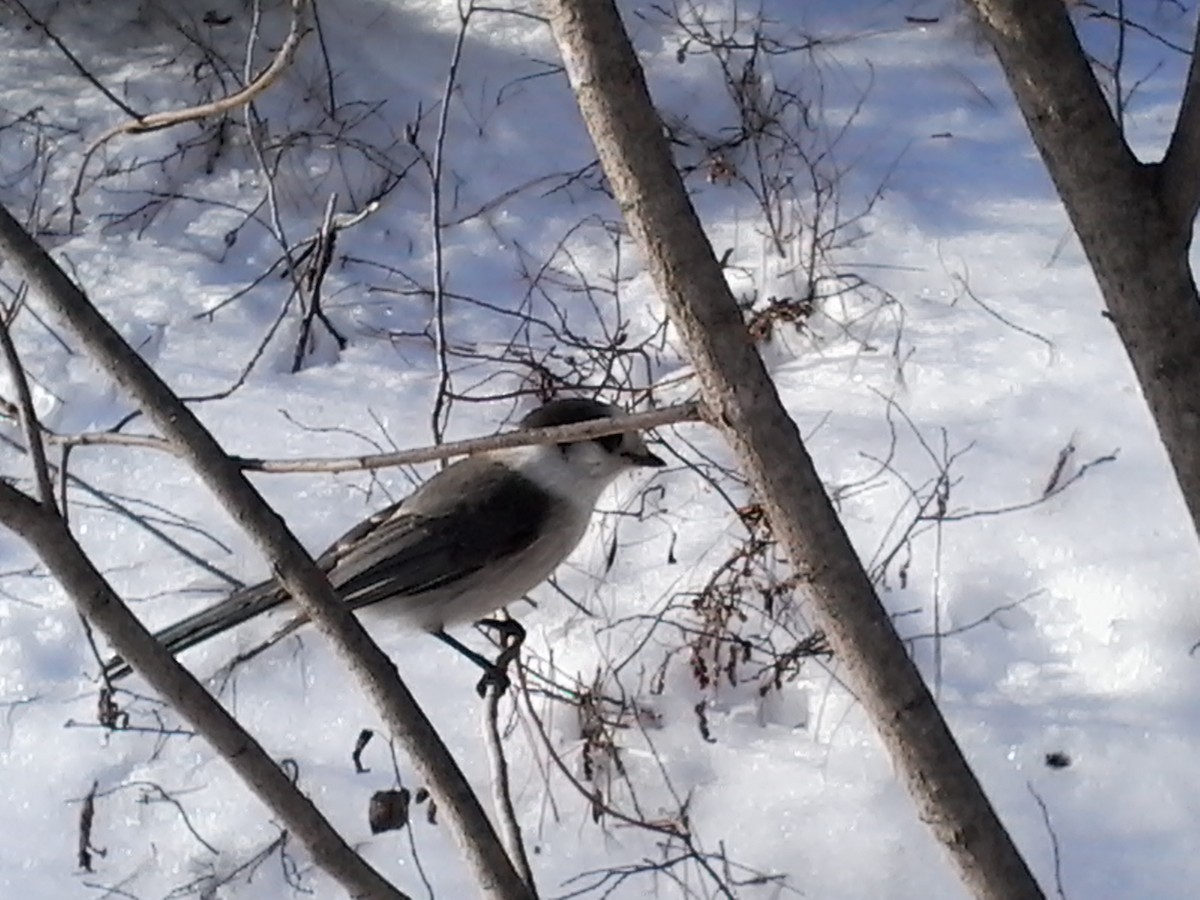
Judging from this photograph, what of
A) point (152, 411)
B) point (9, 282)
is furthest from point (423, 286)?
point (152, 411)

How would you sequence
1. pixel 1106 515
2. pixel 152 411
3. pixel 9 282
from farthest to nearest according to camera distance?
pixel 9 282
pixel 1106 515
pixel 152 411

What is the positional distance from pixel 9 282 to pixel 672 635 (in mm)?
2246

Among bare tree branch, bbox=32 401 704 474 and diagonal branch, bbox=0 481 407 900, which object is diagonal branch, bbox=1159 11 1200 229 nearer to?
bare tree branch, bbox=32 401 704 474

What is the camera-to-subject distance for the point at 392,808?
2693mm

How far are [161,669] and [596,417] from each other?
1.35 meters

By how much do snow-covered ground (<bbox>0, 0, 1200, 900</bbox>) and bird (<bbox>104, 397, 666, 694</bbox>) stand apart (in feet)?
0.86

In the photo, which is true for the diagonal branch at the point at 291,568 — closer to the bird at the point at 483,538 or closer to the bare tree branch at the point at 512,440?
the bare tree branch at the point at 512,440

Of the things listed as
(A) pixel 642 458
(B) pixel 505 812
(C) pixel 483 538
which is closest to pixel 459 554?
(C) pixel 483 538

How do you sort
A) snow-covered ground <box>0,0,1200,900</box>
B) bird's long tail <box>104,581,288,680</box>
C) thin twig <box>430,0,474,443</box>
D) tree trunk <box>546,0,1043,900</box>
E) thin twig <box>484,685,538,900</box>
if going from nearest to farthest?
tree trunk <box>546,0,1043,900</box> → thin twig <box>484,685,538,900</box> → bird's long tail <box>104,581,288,680</box> → thin twig <box>430,0,474,443</box> → snow-covered ground <box>0,0,1200,900</box>

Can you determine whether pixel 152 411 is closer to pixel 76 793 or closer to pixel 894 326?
pixel 76 793

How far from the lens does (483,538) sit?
103 inches

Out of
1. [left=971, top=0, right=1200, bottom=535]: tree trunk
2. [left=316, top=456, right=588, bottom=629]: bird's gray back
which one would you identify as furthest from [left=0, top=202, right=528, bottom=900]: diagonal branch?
[left=316, top=456, right=588, bottom=629]: bird's gray back

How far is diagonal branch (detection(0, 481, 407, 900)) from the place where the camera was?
1.12m

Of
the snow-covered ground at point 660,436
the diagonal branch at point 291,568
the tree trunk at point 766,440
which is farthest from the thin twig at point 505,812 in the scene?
the snow-covered ground at point 660,436
